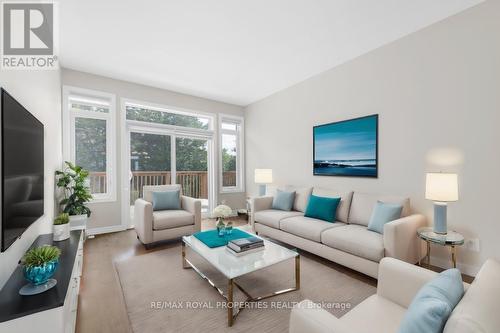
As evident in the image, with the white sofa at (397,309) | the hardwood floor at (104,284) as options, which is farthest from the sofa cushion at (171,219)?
the white sofa at (397,309)

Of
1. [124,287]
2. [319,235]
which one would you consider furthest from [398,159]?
[124,287]

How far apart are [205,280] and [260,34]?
2.89 meters

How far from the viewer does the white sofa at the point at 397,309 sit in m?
0.71

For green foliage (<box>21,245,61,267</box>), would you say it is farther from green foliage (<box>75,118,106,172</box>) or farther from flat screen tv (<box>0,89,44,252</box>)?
green foliage (<box>75,118,106,172</box>)

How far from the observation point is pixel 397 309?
1306mm

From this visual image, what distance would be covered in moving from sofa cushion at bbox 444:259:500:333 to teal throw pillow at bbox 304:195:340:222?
2.17 meters

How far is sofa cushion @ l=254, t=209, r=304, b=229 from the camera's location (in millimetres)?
3378

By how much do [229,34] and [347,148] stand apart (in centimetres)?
229

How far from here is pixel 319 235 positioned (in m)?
2.74

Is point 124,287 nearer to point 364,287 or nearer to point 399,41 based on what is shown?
point 364,287

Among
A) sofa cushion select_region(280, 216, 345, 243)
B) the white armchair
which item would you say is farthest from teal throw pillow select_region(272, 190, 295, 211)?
the white armchair

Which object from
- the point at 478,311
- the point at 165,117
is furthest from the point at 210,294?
the point at 165,117

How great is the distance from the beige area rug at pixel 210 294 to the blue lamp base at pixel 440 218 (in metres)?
0.89

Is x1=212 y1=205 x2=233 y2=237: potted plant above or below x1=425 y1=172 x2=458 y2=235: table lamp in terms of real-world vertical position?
below
